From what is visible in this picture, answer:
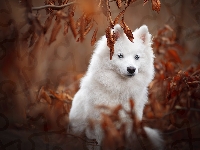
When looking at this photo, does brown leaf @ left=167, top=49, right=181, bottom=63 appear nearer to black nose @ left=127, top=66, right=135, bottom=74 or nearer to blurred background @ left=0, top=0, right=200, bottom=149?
blurred background @ left=0, top=0, right=200, bottom=149

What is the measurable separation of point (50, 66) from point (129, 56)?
2.53 meters

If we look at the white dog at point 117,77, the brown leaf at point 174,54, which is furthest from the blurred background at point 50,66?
the white dog at point 117,77

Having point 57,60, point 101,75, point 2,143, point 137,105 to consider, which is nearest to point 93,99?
point 101,75

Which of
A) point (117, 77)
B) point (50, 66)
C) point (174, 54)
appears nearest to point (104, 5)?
point (117, 77)

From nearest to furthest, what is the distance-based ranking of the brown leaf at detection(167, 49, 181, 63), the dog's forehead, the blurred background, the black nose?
1. the blurred background
2. the black nose
3. the dog's forehead
4. the brown leaf at detection(167, 49, 181, 63)

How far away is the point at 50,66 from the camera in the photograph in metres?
4.72

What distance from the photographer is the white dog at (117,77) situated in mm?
2477

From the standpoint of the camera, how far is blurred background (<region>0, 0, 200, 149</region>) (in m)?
1.69

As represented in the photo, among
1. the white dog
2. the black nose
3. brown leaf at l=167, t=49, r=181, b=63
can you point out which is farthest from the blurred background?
the black nose

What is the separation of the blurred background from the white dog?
0.95 ft

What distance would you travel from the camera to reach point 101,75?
8.43 ft

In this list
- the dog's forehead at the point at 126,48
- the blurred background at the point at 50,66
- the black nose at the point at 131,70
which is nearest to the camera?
the blurred background at the point at 50,66

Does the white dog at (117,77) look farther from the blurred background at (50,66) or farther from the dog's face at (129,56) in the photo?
the blurred background at (50,66)

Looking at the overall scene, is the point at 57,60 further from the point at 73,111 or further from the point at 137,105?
the point at 137,105
